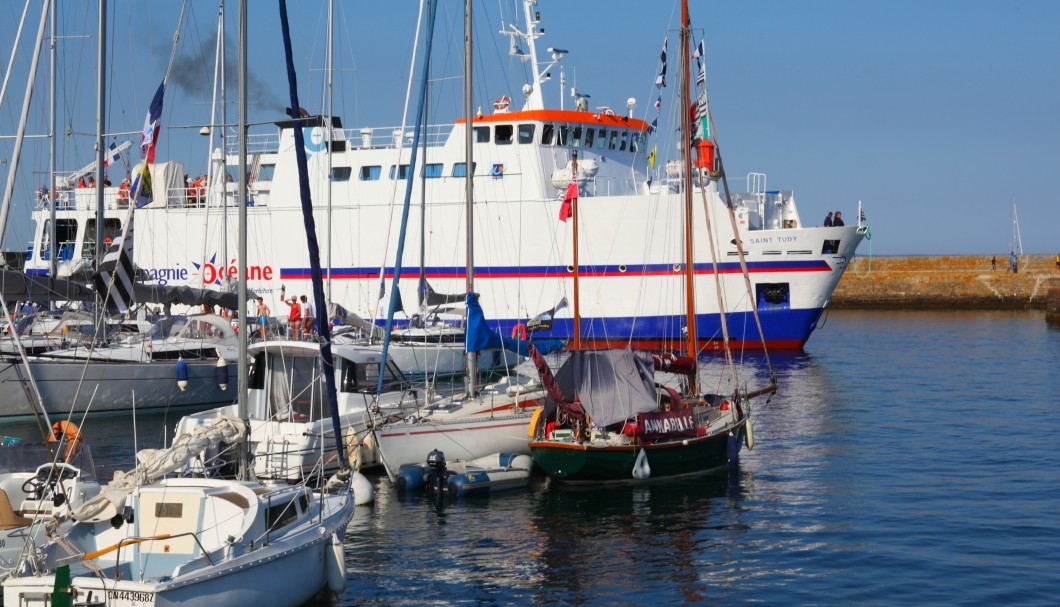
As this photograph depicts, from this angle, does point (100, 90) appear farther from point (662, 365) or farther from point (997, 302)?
point (997, 302)

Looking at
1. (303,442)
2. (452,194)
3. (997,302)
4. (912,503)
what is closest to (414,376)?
(452,194)

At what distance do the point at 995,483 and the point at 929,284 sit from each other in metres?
51.6

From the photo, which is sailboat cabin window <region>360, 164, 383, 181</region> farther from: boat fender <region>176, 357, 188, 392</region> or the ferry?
boat fender <region>176, 357, 188, 392</region>

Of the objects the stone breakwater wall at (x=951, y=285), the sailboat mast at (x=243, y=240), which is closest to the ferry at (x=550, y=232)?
the sailboat mast at (x=243, y=240)

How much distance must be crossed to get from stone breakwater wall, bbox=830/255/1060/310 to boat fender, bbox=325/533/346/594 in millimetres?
59142

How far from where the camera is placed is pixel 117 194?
4331 cm

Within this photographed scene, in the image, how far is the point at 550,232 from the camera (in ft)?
125

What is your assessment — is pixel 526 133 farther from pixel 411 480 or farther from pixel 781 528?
pixel 781 528

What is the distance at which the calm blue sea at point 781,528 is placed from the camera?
44.1ft

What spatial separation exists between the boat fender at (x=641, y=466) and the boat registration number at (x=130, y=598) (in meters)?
10.2

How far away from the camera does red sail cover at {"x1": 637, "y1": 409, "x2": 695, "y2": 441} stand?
61.6 ft

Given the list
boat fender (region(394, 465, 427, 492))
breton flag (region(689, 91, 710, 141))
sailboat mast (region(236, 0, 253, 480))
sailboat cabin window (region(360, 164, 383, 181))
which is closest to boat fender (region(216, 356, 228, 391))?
boat fender (region(394, 465, 427, 492))

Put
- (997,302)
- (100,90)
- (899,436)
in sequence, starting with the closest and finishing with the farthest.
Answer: (899,436), (100,90), (997,302)

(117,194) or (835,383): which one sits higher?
(117,194)
